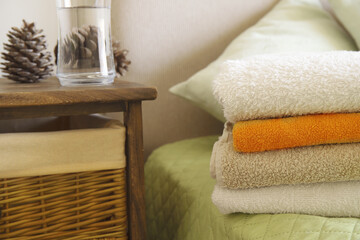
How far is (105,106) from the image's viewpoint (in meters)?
0.66

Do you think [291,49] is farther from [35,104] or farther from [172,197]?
[35,104]

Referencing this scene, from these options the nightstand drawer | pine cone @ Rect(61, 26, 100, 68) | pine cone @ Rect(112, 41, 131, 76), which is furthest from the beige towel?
pine cone @ Rect(112, 41, 131, 76)

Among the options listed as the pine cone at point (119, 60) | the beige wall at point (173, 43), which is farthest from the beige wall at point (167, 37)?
the pine cone at point (119, 60)

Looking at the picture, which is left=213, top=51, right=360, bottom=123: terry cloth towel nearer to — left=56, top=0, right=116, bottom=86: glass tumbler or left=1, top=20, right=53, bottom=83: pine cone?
left=56, top=0, right=116, bottom=86: glass tumbler

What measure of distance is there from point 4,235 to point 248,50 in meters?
0.61

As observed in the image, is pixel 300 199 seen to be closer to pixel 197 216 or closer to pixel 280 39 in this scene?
pixel 197 216

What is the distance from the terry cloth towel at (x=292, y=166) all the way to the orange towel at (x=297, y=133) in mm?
11


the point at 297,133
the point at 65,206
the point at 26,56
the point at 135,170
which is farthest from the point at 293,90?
the point at 26,56

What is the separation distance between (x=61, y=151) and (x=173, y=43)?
508 millimetres

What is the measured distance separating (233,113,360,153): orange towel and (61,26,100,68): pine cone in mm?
277

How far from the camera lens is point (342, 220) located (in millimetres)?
532

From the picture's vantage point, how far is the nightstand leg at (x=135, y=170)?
663mm

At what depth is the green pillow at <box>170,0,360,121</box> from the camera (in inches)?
36.4

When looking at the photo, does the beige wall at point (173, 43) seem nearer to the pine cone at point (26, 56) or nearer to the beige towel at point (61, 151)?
the pine cone at point (26, 56)
